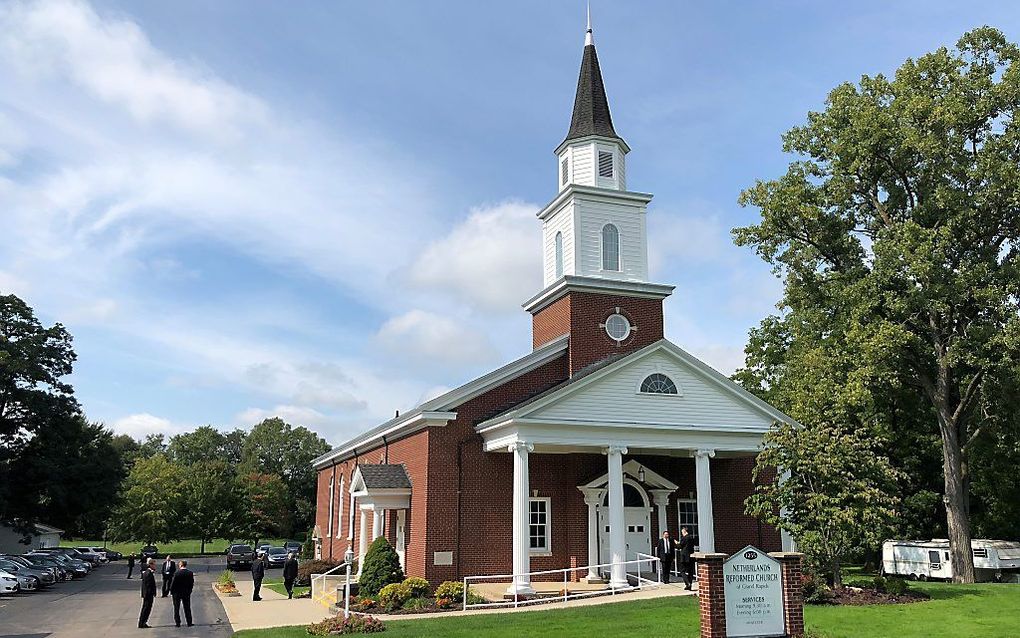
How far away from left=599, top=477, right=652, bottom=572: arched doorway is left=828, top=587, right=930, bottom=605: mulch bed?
900 cm

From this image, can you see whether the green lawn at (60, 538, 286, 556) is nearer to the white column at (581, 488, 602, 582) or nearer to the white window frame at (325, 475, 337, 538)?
the white window frame at (325, 475, 337, 538)

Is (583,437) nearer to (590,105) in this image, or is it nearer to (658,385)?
(658,385)

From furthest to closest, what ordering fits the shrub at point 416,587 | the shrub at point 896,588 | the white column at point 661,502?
1. the white column at point 661,502
2. the shrub at point 416,587
3. the shrub at point 896,588

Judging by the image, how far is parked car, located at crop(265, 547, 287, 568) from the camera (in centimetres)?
5427

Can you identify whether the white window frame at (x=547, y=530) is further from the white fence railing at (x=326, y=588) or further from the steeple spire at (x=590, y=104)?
the steeple spire at (x=590, y=104)

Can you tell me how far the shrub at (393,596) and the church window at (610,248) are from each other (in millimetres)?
13552

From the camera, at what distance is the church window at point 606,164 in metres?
32.1

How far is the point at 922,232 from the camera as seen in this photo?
2878 centimetres

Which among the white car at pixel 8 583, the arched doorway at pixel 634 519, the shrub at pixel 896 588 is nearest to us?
the shrub at pixel 896 588

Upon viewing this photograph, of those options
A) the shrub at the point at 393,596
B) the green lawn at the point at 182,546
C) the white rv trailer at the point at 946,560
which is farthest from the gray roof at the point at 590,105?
the green lawn at the point at 182,546

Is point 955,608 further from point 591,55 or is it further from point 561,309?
point 591,55

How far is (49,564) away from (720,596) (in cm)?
4228

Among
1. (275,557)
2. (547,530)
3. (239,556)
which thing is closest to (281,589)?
(547,530)

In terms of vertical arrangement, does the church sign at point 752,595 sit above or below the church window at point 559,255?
below
